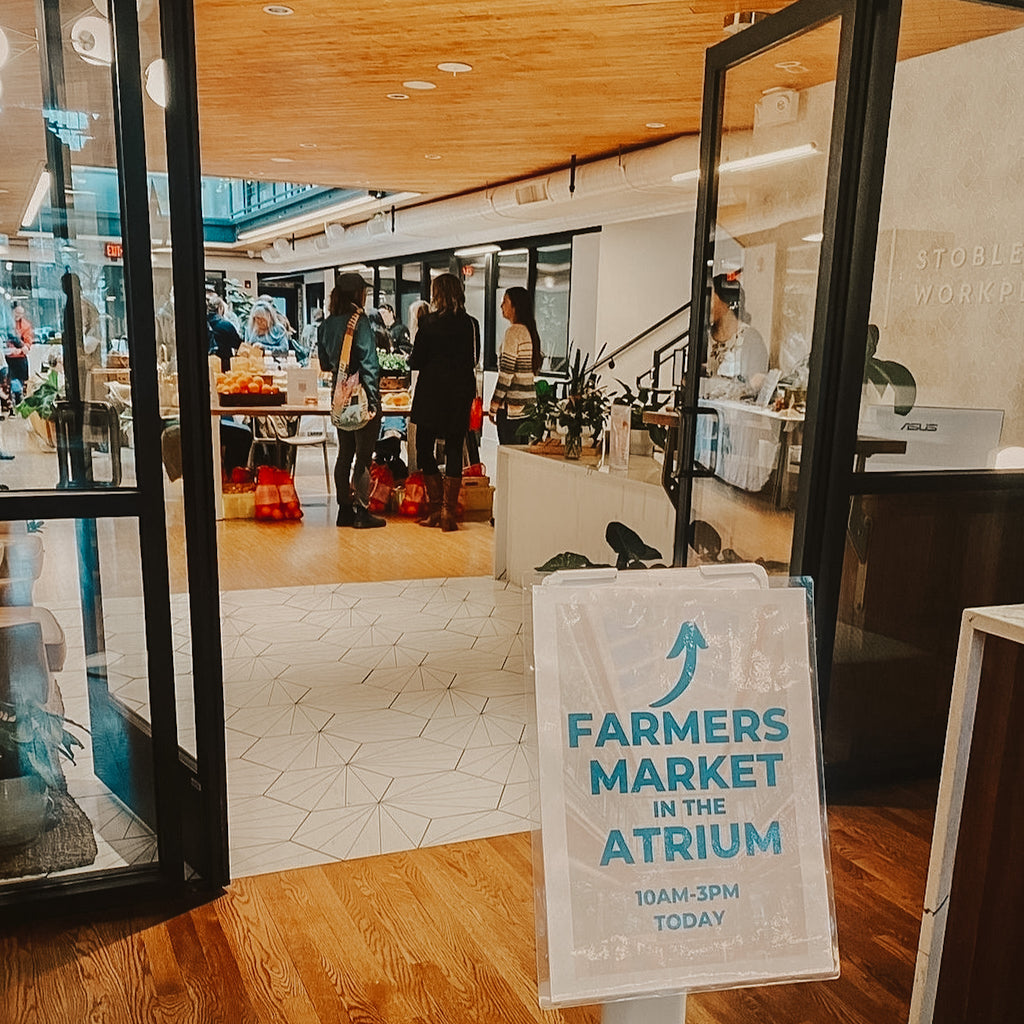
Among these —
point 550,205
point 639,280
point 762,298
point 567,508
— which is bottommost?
point 567,508

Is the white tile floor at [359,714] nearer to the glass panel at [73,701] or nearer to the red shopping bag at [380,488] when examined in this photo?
the glass panel at [73,701]

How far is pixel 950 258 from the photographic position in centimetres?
286

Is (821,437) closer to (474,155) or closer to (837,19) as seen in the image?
(837,19)

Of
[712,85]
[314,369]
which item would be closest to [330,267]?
[314,369]

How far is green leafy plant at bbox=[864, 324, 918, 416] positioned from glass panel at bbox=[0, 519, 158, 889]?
6.48ft

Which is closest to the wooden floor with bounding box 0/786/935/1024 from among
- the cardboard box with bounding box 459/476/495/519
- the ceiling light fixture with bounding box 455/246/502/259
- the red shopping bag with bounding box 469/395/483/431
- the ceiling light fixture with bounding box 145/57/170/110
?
the ceiling light fixture with bounding box 145/57/170/110

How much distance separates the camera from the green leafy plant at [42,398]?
2.12m

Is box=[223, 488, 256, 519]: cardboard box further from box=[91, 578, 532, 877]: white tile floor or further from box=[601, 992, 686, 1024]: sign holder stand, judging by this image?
box=[601, 992, 686, 1024]: sign holder stand

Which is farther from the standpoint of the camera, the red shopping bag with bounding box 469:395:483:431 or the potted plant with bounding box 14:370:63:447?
the red shopping bag with bounding box 469:395:483:431

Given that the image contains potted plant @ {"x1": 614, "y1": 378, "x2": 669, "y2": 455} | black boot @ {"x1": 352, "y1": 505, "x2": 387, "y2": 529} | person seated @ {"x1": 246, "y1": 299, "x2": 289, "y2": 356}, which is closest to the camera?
potted plant @ {"x1": 614, "y1": 378, "x2": 669, "y2": 455}

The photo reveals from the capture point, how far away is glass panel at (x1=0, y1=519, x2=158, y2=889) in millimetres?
2236

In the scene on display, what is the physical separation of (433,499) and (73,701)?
4.64 meters

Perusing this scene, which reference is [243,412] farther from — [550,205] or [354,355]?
[550,205]

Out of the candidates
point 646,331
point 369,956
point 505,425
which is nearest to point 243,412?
point 505,425
